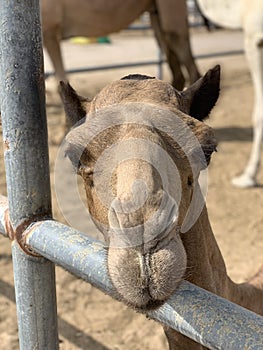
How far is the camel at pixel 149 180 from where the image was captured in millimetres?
1187

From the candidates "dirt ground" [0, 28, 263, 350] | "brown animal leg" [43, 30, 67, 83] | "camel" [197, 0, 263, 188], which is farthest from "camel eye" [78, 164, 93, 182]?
"brown animal leg" [43, 30, 67, 83]

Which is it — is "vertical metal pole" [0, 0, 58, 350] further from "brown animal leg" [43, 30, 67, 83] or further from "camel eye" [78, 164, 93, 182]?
"brown animal leg" [43, 30, 67, 83]

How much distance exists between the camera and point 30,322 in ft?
4.93

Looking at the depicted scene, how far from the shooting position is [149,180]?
50.4 inches

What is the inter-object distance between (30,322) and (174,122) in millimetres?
621

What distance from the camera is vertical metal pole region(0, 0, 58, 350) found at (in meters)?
1.31

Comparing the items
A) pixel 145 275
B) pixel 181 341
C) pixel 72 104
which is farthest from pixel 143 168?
pixel 181 341

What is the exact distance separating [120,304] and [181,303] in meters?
2.11

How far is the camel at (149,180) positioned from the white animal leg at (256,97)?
2.90 meters

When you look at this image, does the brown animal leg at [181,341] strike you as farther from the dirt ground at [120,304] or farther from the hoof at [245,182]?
the hoof at [245,182]

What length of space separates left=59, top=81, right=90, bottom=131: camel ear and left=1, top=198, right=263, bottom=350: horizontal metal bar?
1.56 feet

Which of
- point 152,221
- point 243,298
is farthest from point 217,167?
point 152,221

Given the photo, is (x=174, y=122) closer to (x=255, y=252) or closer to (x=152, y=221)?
(x=152, y=221)

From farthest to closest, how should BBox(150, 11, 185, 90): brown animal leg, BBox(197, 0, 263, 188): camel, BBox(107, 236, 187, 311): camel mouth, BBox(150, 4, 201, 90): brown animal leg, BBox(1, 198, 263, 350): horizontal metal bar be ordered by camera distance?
BBox(150, 11, 185, 90): brown animal leg → BBox(150, 4, 201, 90): brown animal leg → BBox(197, 0, 263, 188): camel → BBox(107, 236, 187, 311): camel mouth → BBox(1, 198, 263, 350): horizontal metal bar
